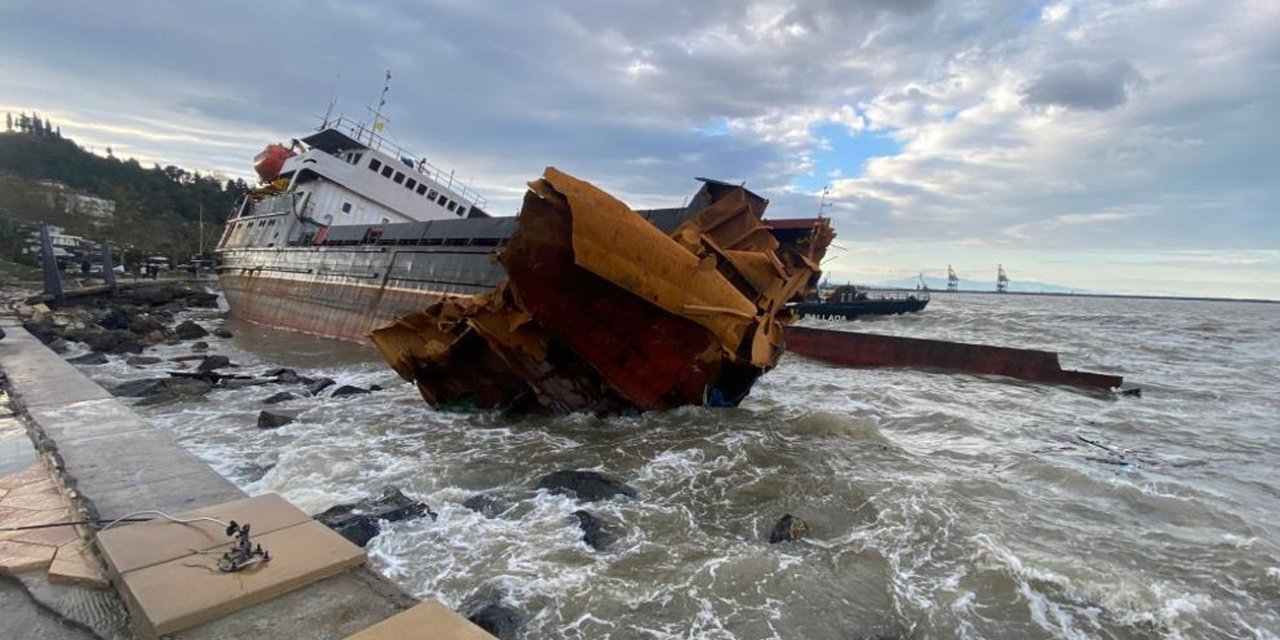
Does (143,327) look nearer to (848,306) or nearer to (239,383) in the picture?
(239,383)

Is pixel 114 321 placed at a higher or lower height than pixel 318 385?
lower

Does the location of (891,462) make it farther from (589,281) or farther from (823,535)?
(589,281)

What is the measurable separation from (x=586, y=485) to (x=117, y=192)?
349ft

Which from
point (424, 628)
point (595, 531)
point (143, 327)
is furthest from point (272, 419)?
point (143, 327)

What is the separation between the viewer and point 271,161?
1323 inches

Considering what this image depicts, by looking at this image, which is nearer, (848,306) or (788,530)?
(788,530)

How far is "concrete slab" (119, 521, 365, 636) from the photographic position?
2.38m

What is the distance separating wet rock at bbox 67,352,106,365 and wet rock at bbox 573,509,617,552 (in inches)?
580

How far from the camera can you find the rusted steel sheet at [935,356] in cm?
1520

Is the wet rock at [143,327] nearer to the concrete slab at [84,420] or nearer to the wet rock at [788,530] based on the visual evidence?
the concrete slab at [84,420]

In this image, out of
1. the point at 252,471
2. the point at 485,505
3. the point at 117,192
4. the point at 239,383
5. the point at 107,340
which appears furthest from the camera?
the point at 117,192

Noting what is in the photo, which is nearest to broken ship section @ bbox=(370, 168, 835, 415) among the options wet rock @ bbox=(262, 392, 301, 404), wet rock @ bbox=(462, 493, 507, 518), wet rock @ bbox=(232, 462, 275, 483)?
wet rock @ bbox=(462, 493, 507, 518)

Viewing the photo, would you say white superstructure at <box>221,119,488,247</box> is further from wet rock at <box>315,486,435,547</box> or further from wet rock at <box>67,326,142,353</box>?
wet rock at <box>315,486,435,547</box>

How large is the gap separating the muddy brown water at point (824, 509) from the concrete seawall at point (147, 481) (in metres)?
1.33
